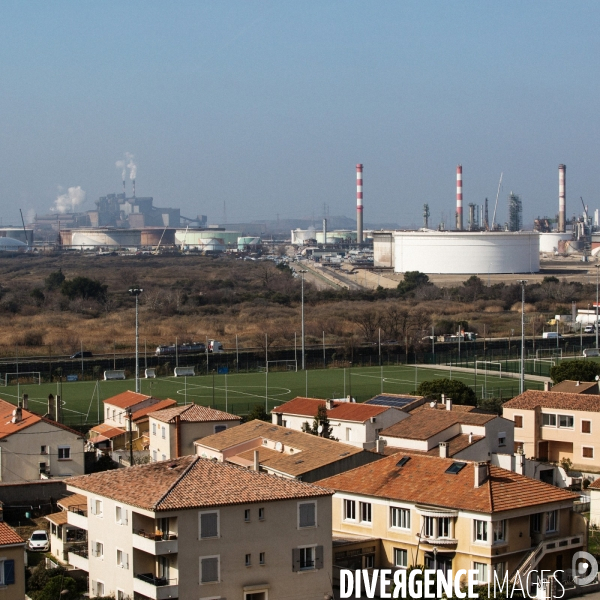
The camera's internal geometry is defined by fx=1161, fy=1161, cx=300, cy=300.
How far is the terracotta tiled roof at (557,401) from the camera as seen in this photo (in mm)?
20094

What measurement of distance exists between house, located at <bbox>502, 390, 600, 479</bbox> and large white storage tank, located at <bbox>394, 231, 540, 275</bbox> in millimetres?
55151

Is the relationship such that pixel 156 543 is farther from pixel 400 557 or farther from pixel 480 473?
pixel 480 473

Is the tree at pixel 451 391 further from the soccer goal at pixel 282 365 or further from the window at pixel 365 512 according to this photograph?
the soccer goal at pixel 282 365

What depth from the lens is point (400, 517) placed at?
481 inches

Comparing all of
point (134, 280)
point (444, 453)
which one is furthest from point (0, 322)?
point (444, 453)

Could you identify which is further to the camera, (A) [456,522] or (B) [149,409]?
(B) [149,409]

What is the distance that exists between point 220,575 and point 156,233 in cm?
15179

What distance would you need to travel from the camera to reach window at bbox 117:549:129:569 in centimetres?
1060

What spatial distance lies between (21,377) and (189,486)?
67.5 ft

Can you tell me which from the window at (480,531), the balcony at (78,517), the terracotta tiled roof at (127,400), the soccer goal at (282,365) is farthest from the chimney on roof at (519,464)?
the soccer goal at (282,365)

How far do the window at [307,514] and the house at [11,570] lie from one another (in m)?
2.56

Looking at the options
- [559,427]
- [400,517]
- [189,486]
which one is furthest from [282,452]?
[559,427]

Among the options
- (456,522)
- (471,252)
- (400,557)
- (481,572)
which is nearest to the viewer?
(481,572)

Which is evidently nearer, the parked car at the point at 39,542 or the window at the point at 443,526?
the window at the point at 443,526
